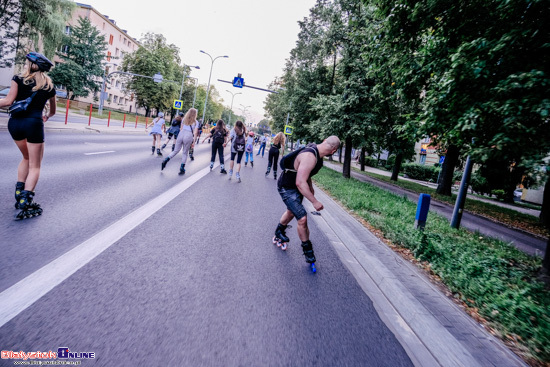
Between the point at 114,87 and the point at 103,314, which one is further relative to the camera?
the point at 114,87

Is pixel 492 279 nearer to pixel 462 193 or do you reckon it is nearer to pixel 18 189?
pixel 462 193

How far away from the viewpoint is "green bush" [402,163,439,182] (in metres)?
36.7

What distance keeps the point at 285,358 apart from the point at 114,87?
74916 mm

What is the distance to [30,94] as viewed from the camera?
3.94m

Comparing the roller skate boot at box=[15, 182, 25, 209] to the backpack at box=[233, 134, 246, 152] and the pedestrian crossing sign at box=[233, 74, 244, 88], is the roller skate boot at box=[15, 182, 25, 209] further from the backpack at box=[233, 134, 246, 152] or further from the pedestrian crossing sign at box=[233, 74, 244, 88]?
the pedestrian crossing sign at box=[233, 74, 244, 88]

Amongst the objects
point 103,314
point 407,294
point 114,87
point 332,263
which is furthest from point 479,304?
point 114,87

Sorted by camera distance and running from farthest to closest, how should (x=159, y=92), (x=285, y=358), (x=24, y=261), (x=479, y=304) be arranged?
(x=159, y=92), (x=479, y=304), (x=24, y=261), (x=285, y=358)

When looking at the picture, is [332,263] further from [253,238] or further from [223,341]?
[223,341]

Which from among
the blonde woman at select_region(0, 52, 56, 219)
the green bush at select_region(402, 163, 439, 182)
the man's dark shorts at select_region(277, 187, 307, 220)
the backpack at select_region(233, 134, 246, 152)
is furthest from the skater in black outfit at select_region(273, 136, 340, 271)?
the green bush at select_region(402, 163, 439, 182)

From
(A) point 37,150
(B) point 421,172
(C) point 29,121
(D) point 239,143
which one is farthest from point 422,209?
(B) point 421,172

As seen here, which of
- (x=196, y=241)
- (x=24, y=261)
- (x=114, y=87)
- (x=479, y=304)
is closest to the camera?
(x=24, y=261)

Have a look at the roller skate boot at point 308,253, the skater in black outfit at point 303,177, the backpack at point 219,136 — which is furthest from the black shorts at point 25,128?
the backpack at point 219,136

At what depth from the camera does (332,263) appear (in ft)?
14.3

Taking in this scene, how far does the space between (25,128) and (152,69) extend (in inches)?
2178
